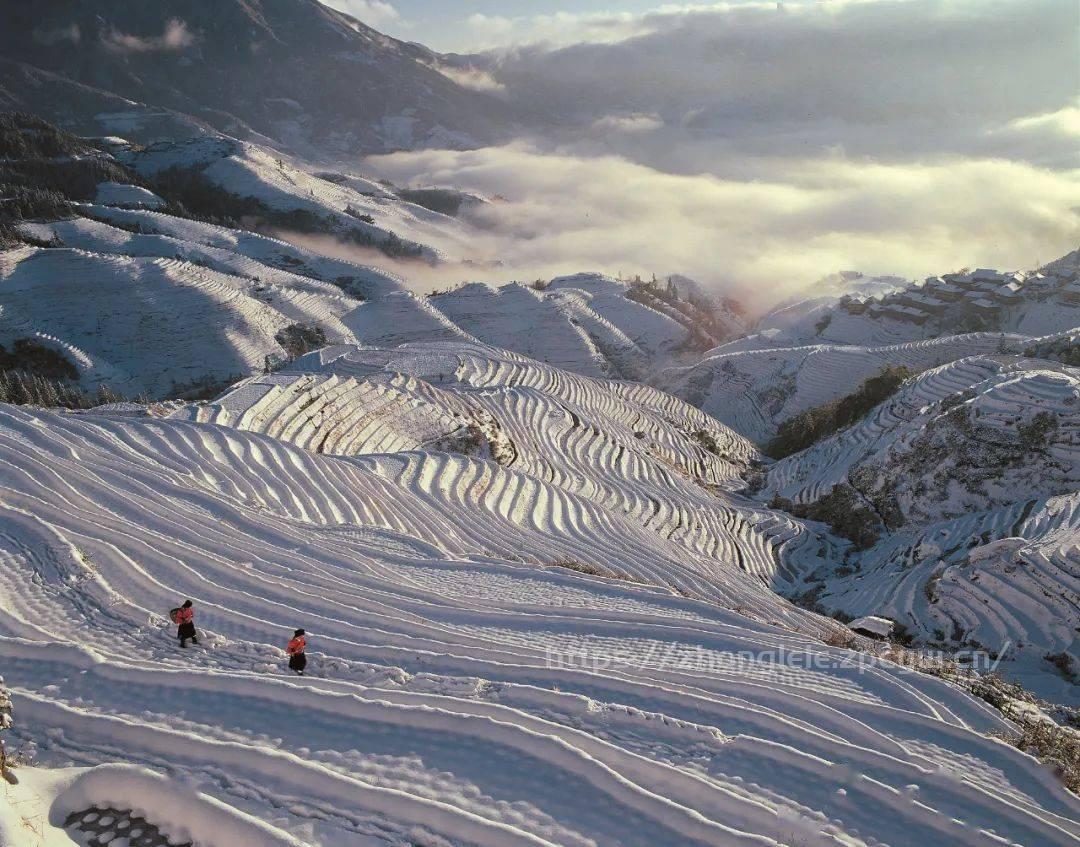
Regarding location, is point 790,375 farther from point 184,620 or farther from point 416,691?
point 184,620

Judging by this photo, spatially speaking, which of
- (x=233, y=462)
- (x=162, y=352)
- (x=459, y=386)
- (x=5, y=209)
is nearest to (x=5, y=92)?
(x=5, y=209)

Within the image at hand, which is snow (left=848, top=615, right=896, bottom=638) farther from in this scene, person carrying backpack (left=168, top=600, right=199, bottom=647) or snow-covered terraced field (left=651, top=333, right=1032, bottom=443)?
snow-covered terraced field (left=651, top=333, right=1032, bottom=443)

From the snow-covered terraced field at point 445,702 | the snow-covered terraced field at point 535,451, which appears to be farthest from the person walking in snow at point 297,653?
the snow-covered terraced field at point 535,451

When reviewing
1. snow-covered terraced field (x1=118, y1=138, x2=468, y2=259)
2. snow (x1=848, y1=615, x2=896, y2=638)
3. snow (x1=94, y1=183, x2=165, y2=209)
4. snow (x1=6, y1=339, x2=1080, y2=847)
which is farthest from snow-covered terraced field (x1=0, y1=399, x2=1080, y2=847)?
snow-covered terraced field (x1=118, y1=138, x2=468, y2=259)

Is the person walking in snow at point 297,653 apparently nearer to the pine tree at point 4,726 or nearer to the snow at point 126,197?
the pine tree at point 4,726

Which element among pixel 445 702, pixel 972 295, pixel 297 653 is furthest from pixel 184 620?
pixel 972 295
